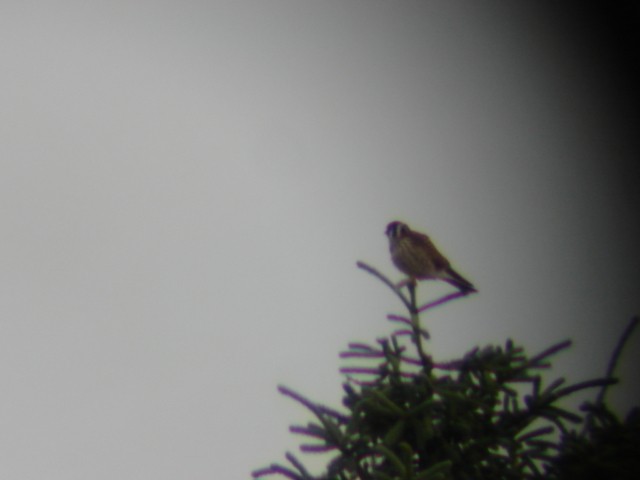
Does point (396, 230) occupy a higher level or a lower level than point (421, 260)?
higher

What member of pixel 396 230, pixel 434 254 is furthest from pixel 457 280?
pixel 396 230

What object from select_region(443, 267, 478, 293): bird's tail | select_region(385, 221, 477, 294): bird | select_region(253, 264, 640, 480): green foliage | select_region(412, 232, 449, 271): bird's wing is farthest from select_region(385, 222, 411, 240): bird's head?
select_region(253, 264, 640, 480): green foliage

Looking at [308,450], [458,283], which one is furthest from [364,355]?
[458,283]

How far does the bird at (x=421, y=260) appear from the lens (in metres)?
4.04

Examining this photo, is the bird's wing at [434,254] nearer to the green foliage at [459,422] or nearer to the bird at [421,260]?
the bird at [421,260]

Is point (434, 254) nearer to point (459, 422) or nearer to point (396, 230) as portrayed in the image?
point (396, 230)

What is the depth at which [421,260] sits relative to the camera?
4.06m

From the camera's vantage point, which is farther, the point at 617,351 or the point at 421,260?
the point at 421,260

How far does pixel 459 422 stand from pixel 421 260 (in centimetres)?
183

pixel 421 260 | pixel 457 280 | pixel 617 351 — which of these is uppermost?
pixel 421 260

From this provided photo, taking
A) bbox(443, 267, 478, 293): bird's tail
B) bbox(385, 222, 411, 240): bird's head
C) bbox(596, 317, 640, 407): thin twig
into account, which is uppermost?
bbox(385, 222, 411, 240): bird's head

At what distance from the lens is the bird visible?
4035 millimetres

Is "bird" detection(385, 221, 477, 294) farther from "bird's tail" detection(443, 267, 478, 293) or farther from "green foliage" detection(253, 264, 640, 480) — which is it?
"green foliage" detection(253, 264, 640, 480)

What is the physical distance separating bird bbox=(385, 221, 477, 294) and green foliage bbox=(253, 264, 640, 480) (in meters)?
1.45
